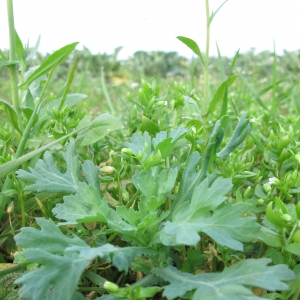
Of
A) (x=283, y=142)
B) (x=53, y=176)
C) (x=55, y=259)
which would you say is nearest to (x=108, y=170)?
(x=53, y=176)

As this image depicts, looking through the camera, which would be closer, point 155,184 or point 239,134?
point 155,184

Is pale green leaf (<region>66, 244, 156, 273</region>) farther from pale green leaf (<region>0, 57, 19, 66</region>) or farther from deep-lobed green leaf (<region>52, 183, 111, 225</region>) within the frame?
pale green leaf (<region>0, 57, 19, 66</region>)

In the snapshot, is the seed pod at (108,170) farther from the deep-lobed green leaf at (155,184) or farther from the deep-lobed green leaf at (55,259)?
the deep-lobed green leaf at (55,259)

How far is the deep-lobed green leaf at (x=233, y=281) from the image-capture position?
2.34 feet

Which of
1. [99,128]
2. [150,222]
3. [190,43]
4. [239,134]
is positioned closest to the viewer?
[150,222]

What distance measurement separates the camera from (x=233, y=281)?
2.49 feet

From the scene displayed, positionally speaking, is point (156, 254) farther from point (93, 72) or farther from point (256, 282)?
point (93, 72)

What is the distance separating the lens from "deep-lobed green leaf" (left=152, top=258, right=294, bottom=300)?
2.34ft

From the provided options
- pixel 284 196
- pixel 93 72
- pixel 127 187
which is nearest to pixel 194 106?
pixel 127 187

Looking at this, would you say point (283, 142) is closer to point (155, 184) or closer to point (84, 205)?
point (155, 184)

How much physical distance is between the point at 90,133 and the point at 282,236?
718 mm

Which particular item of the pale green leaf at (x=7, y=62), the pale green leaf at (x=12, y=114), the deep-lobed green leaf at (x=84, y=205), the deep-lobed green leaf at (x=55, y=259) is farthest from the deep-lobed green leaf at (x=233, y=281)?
the pale green leaf at (x=7, y=62)

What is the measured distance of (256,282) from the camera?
72cm

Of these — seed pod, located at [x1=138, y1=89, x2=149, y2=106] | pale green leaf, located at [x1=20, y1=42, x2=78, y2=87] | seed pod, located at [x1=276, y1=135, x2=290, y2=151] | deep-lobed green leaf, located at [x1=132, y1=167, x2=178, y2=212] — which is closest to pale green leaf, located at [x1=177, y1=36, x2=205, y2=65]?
seed pod, located at [x1=138, y1=89, x2=149, y2=106]
